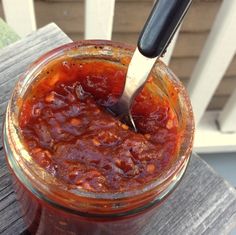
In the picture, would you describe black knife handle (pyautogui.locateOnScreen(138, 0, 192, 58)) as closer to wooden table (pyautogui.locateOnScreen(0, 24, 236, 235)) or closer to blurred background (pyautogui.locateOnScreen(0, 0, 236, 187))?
wooden table (pyautogui.locateOnScreen(0, 24, 236, 235))

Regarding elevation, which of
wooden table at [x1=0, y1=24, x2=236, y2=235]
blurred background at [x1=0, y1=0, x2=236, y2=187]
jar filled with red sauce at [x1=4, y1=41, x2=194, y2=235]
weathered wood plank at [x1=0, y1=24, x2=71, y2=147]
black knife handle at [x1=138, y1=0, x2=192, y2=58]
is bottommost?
blurred background at [x1=0, y1=0, x2=236, y2=187]

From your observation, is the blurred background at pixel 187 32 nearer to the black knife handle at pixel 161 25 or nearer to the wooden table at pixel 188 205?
the wooden table at pixel 188 205

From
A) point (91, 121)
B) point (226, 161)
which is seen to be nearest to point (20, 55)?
point (91, 121)

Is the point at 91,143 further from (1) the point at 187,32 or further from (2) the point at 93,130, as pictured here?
(1) the point at 187,32

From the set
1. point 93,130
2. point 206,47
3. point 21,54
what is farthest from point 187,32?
point 93,130

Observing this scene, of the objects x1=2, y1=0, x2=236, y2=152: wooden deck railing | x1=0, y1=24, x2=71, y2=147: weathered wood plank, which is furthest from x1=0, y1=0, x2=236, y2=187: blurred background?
x1=0, y1=24, x2=71, y2=147: weathered wood plank

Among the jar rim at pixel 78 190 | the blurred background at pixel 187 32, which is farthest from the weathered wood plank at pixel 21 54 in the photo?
the blurred background at pixel 187 32

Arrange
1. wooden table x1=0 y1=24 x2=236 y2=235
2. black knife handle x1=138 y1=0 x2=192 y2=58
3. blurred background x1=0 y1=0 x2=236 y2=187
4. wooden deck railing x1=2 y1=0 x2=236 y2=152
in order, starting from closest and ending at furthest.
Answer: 1. black knife handle x1=138 y1=0 x2=192 y2=58
2. wooden table x1=0 y1=24 x2=236 y2=235
3. wooden deck railing x1=2 y1=0 x2=236 y2=152
4. blurred background x1=0 y1=0 x2=236 y2=187

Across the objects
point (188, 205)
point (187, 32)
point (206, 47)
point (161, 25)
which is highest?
point (161, 25)

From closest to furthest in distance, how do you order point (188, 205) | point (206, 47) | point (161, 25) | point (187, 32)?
point (161, 25) < point (188, 205) < point (206, 47) < point (187, 32)
